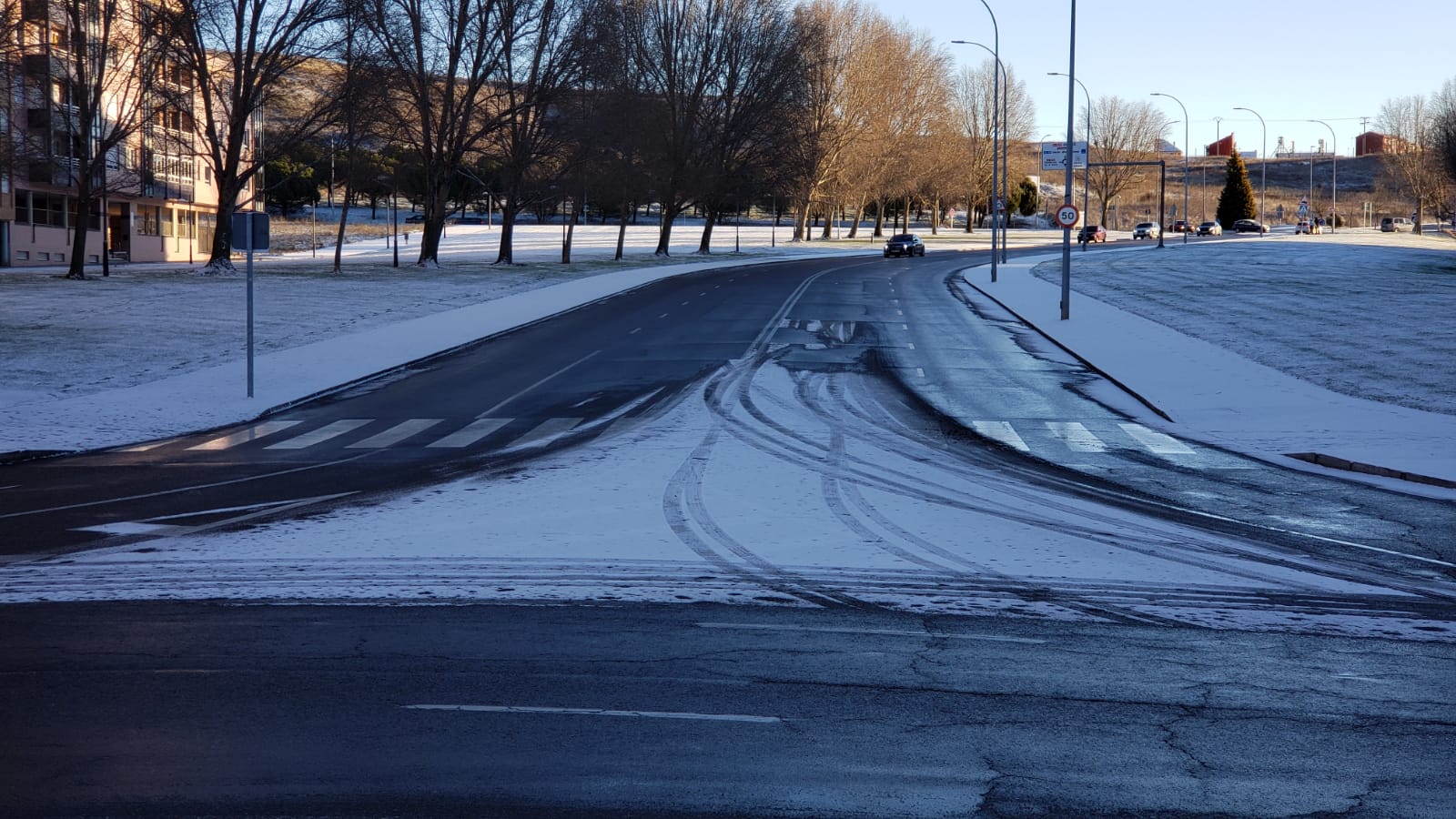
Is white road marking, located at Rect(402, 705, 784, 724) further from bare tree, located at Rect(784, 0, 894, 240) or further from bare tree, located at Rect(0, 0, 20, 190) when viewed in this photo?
bare tree, located at Rect(784, 0, 894, 240)

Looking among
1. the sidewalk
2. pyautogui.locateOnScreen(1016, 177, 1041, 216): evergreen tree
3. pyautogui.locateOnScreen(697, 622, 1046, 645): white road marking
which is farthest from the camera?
pyautogui.locateOnScreen(1016, 177, 1041, 216): evergreen tree

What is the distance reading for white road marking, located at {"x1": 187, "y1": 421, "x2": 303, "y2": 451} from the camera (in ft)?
51.9

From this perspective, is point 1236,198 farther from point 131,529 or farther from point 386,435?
point 131,529

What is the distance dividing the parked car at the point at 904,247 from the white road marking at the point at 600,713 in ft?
233

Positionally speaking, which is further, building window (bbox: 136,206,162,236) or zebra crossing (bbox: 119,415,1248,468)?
building window (bbox: 136,206,162,236)

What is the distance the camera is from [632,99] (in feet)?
210

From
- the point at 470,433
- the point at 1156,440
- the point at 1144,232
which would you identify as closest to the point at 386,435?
the point at 470,433

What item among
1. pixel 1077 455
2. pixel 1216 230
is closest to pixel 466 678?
pixel 1077 455

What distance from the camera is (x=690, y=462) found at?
550 inches

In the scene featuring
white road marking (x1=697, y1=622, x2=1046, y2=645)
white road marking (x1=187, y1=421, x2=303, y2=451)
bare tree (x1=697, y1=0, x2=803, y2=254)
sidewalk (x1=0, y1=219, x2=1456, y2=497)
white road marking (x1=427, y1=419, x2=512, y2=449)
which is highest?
bare tree (x1=697, y1=0, x2=803, y2=254)

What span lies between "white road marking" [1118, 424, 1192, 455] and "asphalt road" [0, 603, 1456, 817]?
835 centimetres

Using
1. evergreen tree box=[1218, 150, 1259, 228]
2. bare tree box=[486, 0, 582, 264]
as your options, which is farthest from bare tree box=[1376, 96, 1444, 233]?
bare tree box=[486, 0, 582, 264]

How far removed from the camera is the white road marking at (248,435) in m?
15.8

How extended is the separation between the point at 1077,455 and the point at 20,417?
14.3m
